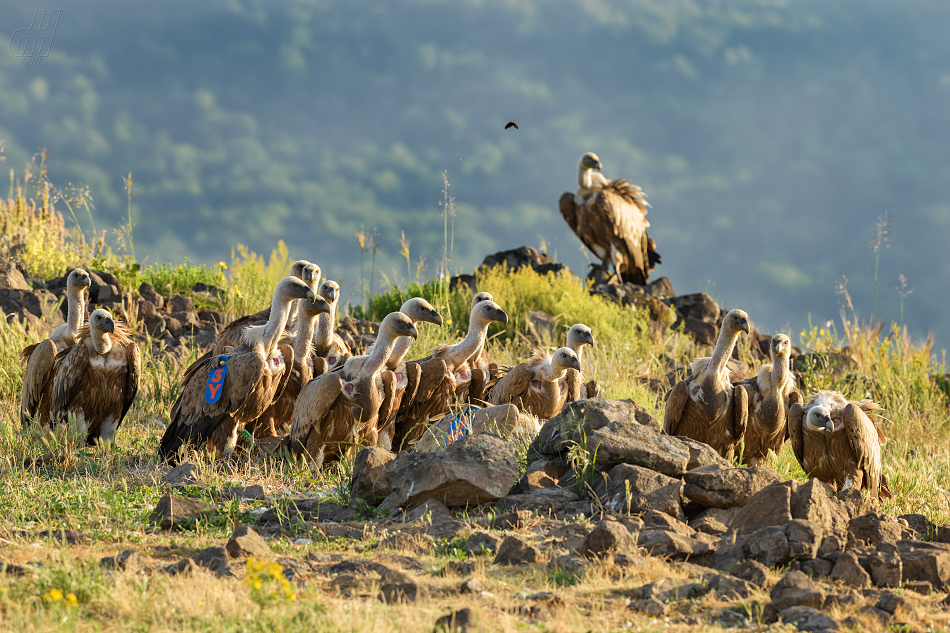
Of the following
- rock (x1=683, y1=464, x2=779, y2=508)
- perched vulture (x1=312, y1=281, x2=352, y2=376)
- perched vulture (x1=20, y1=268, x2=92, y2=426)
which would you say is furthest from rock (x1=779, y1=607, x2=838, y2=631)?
perched vulture (x1=20, y1=268, x2=92, y2=426)

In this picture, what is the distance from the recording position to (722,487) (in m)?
5.87

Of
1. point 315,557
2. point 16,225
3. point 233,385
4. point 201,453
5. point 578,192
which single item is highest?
point 578,192

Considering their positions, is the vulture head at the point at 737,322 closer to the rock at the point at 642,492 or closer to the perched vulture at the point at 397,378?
the perched vulture at the point at 397,378

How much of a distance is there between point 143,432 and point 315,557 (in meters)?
5.53

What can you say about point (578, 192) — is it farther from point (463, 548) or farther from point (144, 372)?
point (463, 548)

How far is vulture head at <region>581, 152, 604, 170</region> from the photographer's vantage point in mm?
20438

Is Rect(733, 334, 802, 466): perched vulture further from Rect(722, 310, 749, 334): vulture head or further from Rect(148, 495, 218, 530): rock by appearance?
Rect(148, 495, 218, 530): rock

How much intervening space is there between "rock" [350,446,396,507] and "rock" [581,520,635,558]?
64.7 inches

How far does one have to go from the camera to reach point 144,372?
36.9ft

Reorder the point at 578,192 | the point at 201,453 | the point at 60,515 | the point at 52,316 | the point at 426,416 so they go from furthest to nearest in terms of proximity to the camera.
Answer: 1. the point at 578,192
2. the point at 52,316
3. the point at 426,416
4. the point at 201,453
5. the point at 60,515

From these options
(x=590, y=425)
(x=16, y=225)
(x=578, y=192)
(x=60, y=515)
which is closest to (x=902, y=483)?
(x=590, y=425)

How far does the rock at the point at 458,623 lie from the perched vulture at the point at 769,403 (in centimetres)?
536

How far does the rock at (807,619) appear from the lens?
3.98 meters

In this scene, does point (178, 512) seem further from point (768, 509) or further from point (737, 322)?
point (737, 322)
